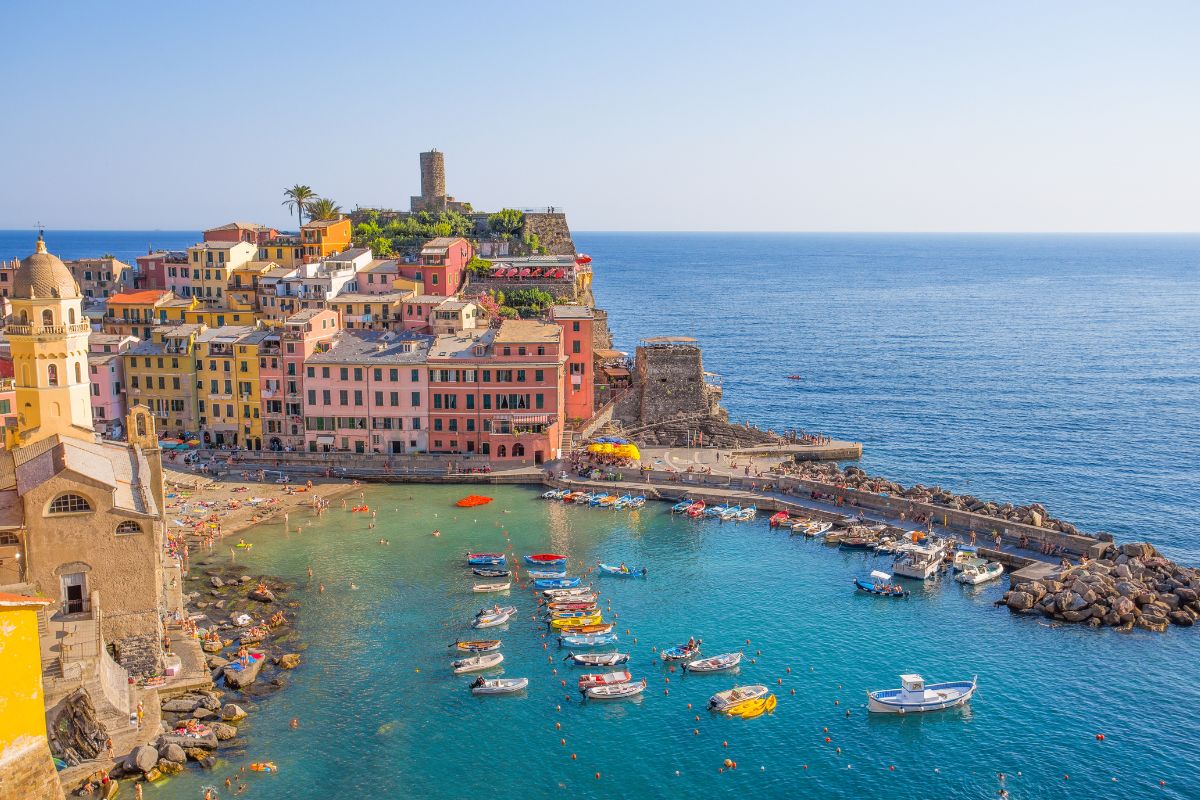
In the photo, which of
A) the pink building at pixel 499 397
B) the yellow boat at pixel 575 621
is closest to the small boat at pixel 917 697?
the yellow boat at pixel 575 621

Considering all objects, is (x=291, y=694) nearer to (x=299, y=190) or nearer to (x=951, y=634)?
(x=951, y=634)

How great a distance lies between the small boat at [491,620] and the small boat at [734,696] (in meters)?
13.5

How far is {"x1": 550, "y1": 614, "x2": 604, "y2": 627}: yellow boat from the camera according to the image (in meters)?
54.8

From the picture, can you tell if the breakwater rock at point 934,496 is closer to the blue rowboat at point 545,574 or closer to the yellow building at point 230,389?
the blue rowboat at point 545,574

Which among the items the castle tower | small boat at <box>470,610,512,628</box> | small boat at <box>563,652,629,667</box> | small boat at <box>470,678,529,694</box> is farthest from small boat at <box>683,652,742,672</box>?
the castle tower

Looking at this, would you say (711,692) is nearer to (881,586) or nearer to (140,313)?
(881,586)

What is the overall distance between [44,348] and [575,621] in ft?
104

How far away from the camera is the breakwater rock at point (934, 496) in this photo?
67.8 meters

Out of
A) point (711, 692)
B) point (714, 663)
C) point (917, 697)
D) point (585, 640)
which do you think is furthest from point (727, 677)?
point (917, 697)

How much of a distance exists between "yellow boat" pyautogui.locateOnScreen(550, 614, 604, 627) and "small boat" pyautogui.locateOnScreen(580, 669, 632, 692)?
5.82 m

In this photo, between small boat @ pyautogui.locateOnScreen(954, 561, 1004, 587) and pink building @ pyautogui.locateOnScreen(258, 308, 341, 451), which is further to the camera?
pink building @ pyautogui.locateOnScreen(258, 308, 341, 451)

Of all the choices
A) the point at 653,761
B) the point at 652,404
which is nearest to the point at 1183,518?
the point at 652,404

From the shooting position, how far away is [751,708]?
46.3 metres

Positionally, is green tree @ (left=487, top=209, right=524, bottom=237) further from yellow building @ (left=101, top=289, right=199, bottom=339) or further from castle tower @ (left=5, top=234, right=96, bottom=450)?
castle tower @ (left=5, top=234, right=96, bottom=450)
